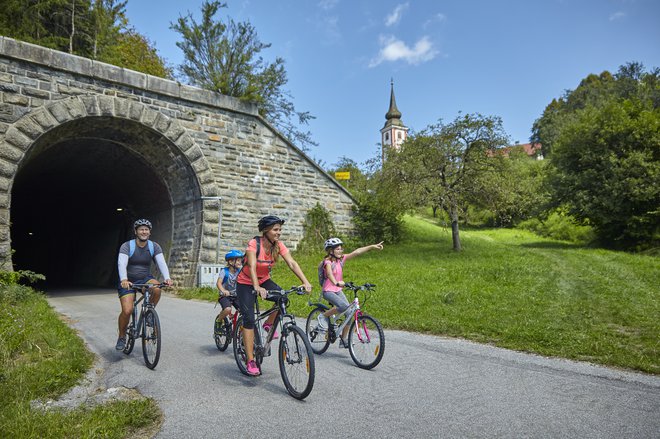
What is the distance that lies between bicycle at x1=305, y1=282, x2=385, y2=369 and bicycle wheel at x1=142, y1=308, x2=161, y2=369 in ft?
6.85

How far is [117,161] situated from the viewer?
17203 mm

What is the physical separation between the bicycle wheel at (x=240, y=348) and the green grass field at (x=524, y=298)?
3.62 metres

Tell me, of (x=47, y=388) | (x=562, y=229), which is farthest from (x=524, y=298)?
(x=562, y=229)

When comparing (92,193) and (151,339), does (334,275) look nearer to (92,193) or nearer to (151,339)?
(151,339)

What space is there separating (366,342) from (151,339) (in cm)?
294

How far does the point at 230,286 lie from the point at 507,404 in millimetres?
4496

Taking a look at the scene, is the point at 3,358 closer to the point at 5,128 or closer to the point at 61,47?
the point at 5,128

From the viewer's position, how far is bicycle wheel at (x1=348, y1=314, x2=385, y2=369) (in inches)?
221

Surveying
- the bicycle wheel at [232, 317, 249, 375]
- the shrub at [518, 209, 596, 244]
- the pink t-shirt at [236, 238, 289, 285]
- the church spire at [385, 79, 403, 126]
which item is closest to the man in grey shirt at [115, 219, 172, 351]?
the bicycle wheel at [232, 317, 249, 375]

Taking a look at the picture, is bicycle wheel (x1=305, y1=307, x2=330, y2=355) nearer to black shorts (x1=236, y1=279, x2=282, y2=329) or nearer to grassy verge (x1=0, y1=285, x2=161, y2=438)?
black shorts (x1=236, y1=279, x2=282, y2=329)

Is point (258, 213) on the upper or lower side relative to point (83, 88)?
lower

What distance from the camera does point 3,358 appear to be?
17.4 ft

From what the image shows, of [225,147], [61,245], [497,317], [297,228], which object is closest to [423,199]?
[297,228]

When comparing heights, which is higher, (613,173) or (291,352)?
(613,173)
